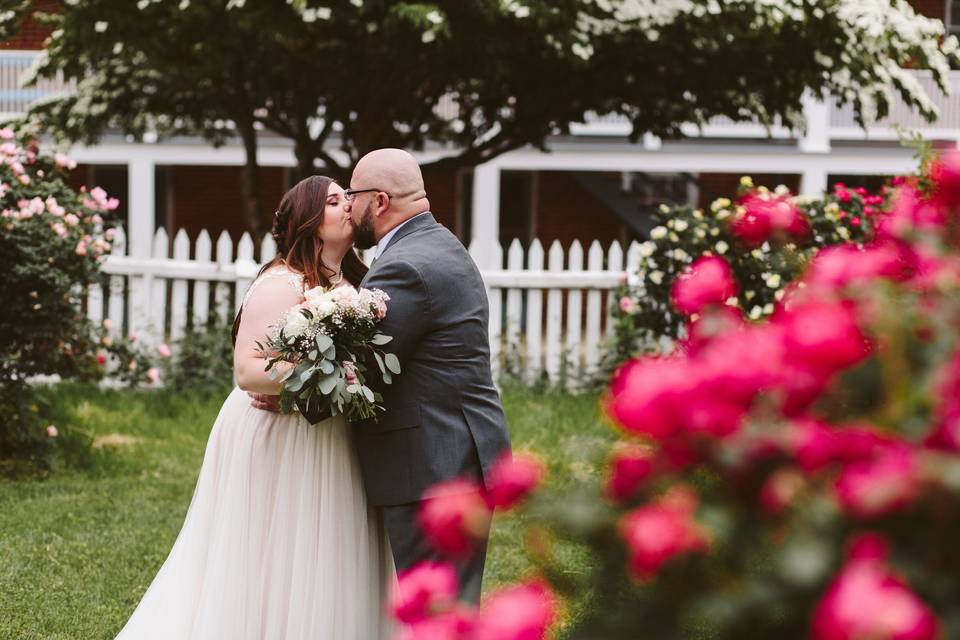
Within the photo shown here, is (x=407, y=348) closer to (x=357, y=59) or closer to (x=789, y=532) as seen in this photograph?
(x=789, y=532)

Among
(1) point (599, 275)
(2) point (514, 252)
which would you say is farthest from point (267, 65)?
(1) point (599, 275)

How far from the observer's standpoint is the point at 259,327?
3.69 meters

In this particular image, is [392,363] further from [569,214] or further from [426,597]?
[569,214]

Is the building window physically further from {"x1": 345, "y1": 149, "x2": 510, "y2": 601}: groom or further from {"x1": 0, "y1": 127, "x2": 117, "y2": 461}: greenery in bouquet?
{"x1": 345, "y1": 149, "x2": 510, "y2": 601}: groom

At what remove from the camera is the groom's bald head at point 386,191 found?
3.65 metres

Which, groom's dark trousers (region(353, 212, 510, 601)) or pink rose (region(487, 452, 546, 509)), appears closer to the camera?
pink rose (region(487, 452, 546, 509))

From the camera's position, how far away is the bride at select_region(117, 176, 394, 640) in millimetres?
3832

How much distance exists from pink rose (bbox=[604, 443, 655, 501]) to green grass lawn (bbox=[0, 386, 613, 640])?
224 cm

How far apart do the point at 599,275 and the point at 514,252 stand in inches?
Result: 29.3

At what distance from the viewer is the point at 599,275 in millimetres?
9625

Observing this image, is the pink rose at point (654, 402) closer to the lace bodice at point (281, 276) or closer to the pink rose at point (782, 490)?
the pink rose at point (782, 490)

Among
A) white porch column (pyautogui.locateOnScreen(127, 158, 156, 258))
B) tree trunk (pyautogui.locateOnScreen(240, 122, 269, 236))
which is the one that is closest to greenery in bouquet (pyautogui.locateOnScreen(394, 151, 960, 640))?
tree trunk (pyautogui.locateOnScreen(240, 122, 269, 236))

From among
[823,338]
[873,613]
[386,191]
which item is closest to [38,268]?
[386,191]

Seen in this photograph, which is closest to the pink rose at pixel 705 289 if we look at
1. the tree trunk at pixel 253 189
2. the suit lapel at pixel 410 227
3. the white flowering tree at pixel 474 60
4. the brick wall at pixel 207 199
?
the suit lapel at pixel 410 227
